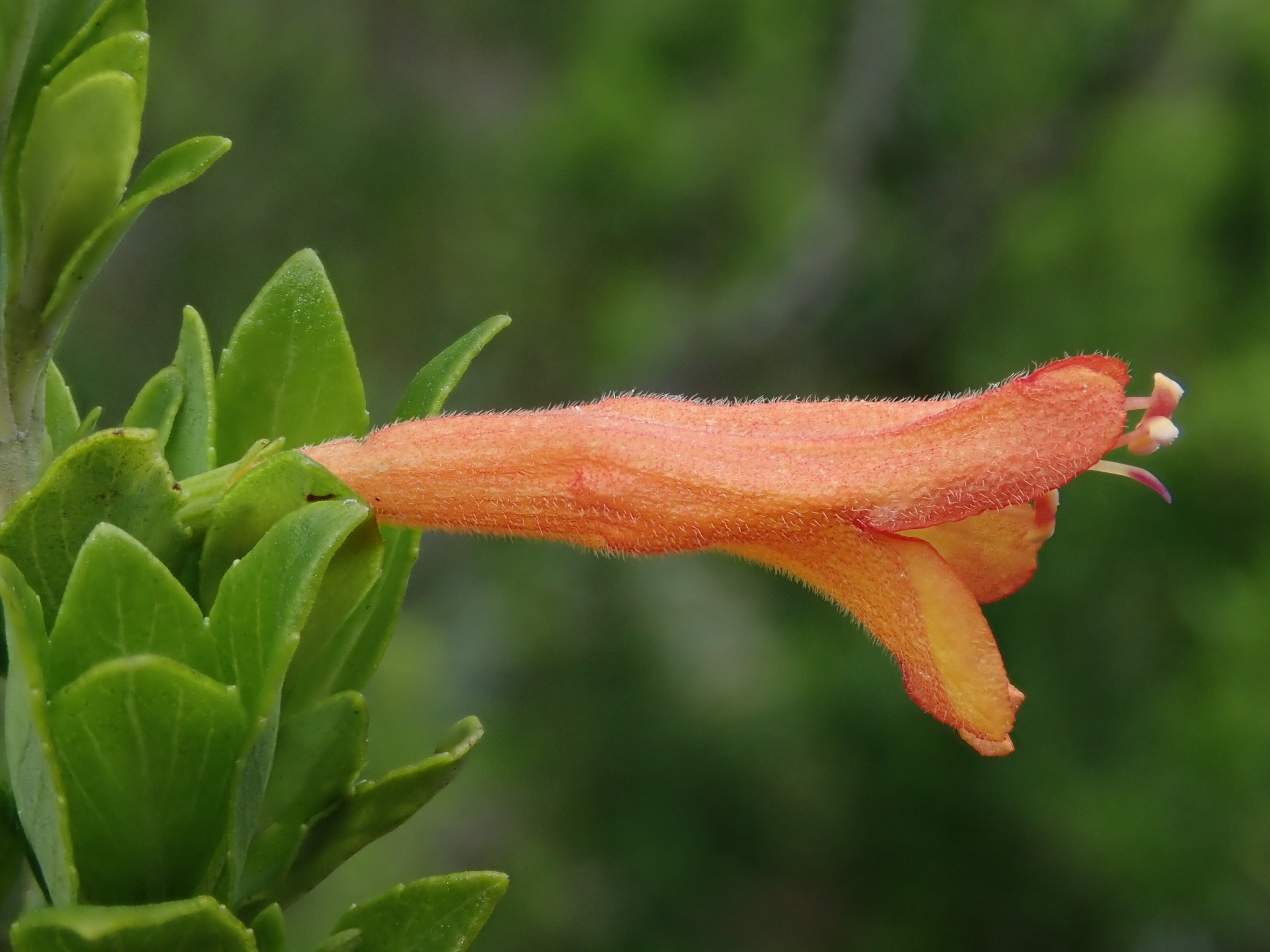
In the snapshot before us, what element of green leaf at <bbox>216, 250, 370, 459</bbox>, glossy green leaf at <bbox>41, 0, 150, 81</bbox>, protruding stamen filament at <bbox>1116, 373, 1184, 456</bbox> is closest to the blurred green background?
green leaf at <bbox>216, 250, 370, 459</bbox>

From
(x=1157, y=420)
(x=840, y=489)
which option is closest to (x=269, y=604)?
(x=840, y=489)

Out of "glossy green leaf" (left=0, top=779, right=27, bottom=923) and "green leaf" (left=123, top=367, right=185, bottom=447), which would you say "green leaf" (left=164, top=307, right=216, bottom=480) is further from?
"glossy green leaf" (left=0, top=779, right=27, bottom=923)

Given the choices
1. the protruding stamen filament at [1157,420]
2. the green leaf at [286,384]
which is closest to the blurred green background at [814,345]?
the green leaf at [286,384]

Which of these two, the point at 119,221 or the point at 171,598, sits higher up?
the point at 119,221

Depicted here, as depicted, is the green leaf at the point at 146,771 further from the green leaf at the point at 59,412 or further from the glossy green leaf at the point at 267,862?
the green leaf at the point at 59,412

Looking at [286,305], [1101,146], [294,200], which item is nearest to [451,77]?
[294,200]

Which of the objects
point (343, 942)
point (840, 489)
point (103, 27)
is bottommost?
point (343, 942)

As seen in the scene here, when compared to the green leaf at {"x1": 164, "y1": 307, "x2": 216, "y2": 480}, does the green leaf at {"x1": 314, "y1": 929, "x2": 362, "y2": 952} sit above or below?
below

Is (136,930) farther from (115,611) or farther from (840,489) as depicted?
(840,489)
